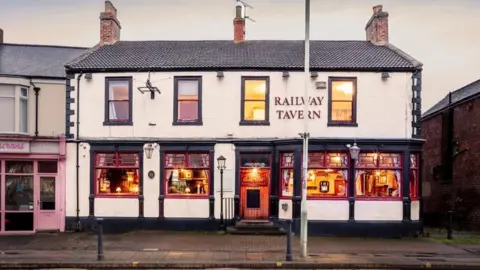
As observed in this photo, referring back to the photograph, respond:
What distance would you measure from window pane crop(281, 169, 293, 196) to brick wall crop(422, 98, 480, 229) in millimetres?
8845

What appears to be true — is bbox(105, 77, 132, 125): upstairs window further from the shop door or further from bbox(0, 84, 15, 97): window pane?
bbox(0, 84, 15, 97): window pane

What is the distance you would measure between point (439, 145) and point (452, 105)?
2701 millimetres

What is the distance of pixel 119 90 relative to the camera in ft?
69.7

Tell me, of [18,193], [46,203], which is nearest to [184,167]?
[46,203]

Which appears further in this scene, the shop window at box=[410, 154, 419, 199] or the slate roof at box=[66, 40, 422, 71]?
the slate roof at box=[66, 40, 422, 71]

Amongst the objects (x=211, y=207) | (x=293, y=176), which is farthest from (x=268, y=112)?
(x=211, y=207)

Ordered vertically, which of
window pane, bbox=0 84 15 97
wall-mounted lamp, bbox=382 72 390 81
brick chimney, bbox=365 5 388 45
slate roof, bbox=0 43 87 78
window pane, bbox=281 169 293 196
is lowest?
window pane, bbox=281 169 293 196

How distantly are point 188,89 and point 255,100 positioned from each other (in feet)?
9.28

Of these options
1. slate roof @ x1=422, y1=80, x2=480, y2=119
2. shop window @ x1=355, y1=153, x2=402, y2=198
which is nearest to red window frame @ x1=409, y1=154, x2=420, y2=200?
shop window @ x1=355, y1=153, x2=402, y2=198

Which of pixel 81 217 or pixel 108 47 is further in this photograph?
pixel 108 47

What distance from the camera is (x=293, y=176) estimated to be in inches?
798

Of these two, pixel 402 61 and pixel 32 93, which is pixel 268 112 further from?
pixel 32 93

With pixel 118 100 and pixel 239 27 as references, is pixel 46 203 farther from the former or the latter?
pixel 239 27

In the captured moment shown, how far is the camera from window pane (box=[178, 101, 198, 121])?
21094 mm
